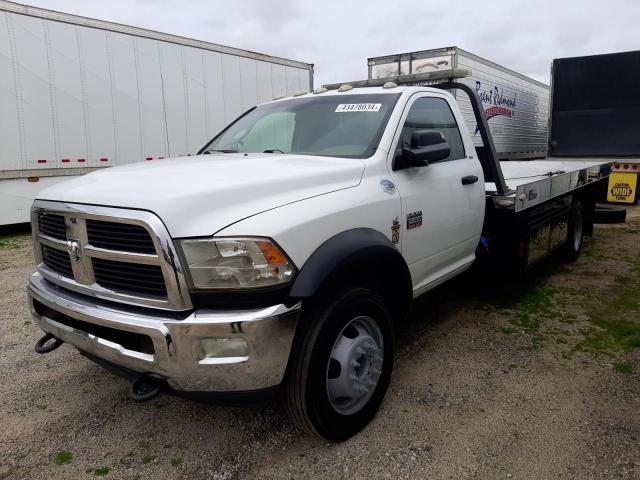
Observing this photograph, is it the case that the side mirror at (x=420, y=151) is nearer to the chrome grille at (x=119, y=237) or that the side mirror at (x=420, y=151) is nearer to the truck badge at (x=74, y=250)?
the chrome grille at (x=119, y=237)

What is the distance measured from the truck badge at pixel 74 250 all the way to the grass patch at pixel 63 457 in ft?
3.37

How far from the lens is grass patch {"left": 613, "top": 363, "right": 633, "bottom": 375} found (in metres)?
3.63

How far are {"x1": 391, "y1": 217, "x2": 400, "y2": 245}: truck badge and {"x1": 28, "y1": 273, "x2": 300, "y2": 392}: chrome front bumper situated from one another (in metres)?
1.03

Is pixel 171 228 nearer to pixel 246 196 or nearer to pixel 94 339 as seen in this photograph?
pixel 246 196

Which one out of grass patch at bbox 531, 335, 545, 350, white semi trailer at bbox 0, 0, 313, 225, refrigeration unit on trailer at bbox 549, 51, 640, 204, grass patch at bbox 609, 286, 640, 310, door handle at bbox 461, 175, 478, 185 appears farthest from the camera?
refrigeration unit on trailer at bbox 549, 51, 640, 204

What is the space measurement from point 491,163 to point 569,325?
61.2 inches

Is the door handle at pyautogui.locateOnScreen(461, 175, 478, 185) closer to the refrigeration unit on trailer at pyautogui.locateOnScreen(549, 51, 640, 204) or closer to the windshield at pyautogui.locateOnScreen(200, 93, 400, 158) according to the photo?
the windshield at pyautogui.locateOnScreen(200, 93, 400, 158)

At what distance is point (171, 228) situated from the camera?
89.5 inches

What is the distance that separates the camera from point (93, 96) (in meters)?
9.09

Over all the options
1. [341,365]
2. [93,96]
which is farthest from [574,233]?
[93,96]

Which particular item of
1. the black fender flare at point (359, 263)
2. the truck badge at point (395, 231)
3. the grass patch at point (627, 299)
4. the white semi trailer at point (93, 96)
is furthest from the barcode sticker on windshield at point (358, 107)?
the white semi trailer at point (93, 96)

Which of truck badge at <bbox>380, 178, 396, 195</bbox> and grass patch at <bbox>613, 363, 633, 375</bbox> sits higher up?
truck badge at <bbox>380, 178, 396, 195</bbox>

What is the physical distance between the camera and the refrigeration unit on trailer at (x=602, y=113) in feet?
37.5

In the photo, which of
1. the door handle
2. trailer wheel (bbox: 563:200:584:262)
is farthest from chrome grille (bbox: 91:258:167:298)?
trailer wheel (bbox: 563:200:584:262)
